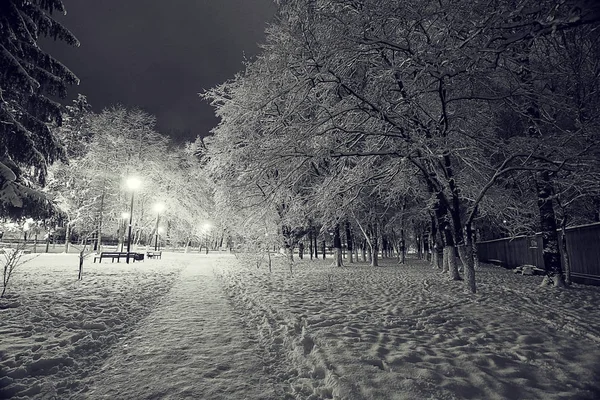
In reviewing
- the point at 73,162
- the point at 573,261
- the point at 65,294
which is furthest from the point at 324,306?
the point at 73,162

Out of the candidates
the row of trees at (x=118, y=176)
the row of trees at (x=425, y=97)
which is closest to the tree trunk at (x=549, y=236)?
the row of trees at (x=425, y=97)

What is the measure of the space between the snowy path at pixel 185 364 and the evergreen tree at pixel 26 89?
525 centimetres

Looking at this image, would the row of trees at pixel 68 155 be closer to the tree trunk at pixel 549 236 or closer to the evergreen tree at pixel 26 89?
the evergreen tree at pixel 26 89

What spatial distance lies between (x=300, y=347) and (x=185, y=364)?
5.15 ft

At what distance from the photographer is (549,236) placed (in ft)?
31.6

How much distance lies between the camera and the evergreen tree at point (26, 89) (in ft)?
25.9

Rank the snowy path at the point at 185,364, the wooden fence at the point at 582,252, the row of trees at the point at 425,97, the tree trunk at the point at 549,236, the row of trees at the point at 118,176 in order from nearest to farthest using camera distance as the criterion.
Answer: the snowy path at the point at 185,364
the row of trees at the point at 425,97
the tree trunk at the point at 549,236
the wooden fence at the point at 582,252
the row of trees at the point at 118,176

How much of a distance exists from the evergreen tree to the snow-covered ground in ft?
11.8

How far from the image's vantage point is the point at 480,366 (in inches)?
144

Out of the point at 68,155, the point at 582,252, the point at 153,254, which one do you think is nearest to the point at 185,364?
the point at 582,252

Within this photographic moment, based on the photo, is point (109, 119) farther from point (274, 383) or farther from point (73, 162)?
point (274, 383)

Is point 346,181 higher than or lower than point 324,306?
higher

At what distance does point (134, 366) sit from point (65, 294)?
245 inches

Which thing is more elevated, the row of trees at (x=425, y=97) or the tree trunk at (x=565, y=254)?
the row of trees at (x=425, y=97)
